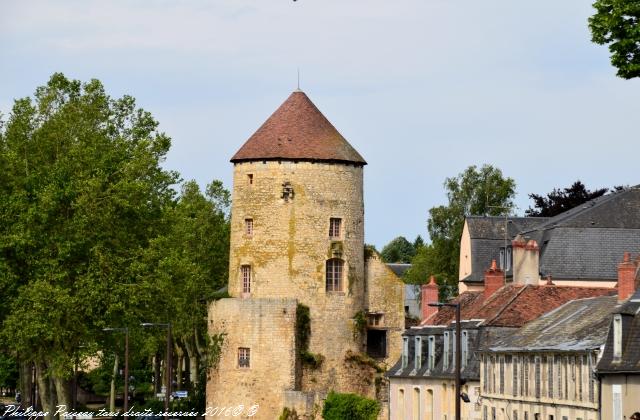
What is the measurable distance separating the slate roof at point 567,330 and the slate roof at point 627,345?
4.06 feet

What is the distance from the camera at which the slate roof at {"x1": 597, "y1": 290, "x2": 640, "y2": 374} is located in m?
52.4

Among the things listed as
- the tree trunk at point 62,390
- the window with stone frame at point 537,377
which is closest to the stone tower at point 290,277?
the tree trunk at point 62,390

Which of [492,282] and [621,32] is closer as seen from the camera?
[621,32]

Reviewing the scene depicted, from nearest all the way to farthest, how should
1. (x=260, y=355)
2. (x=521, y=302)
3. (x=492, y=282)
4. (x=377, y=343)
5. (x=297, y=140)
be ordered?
1. (x=521, y=302)
2. (x=492, y=282)
3. (x=260, y=355)
4. (x=297, y=140)
5. (x=377, y=343)

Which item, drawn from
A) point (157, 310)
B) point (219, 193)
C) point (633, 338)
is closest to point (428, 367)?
point (157, 310)

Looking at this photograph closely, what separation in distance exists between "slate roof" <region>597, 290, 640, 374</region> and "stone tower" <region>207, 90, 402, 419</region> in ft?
130

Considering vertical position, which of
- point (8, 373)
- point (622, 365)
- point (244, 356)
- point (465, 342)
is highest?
point (465, 342)

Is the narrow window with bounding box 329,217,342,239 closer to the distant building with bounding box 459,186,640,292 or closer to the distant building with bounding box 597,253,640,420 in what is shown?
the distant building with bounding box 459,186,640,292

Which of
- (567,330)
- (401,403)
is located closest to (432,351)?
(401,403)

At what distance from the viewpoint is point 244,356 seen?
93812 mm

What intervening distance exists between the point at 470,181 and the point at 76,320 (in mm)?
50051

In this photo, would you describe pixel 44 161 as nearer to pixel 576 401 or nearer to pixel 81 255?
pixel 81 255

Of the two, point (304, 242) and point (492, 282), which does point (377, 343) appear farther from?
point (492, 282)

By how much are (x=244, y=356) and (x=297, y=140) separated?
38.9ft
